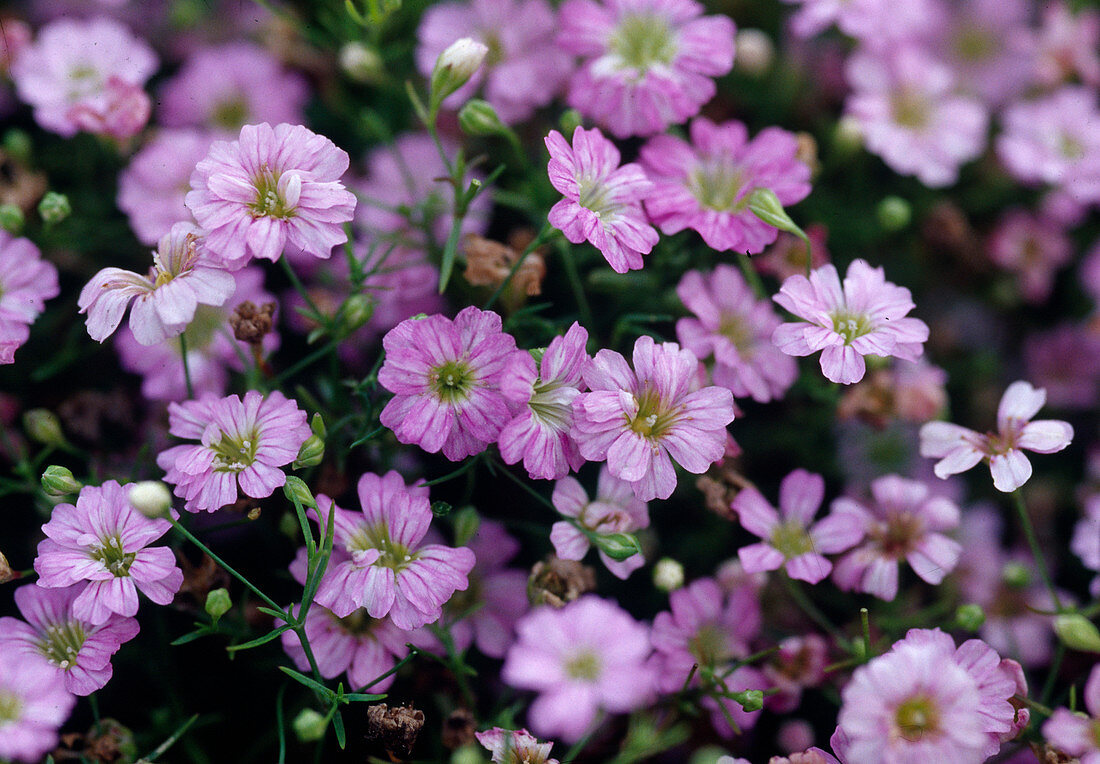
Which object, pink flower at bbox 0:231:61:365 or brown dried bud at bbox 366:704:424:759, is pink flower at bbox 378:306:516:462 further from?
pink flower at bbox 0:231:61:365

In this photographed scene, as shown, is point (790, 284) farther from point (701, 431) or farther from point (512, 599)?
point (512, 599)

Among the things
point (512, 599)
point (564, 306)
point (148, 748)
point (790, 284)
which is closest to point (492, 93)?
point (564, 306)

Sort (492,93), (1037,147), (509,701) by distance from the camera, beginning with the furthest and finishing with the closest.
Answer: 1. (1037,147)
2. (492,93)
3. (509,701)

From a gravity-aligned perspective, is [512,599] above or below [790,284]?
below

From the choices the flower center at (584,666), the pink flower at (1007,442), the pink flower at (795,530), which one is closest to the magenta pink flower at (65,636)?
the flower center at (584,666)

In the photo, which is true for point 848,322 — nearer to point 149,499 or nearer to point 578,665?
point 578,665

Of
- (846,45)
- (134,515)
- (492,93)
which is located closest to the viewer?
(134,515)

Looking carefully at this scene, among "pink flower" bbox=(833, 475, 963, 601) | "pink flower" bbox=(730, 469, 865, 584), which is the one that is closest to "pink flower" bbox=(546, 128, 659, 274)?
"pink flower" bbox=(730, 469, 865, 584)

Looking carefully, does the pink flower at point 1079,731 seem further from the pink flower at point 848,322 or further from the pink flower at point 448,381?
the pink flower at point 448,381
